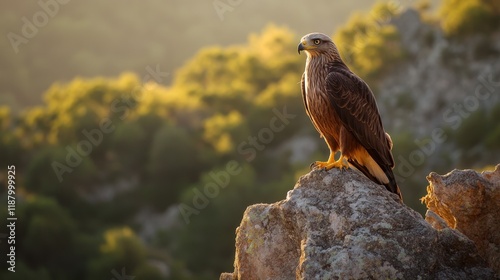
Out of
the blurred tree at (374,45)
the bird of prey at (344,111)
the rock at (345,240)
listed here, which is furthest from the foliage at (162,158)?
the rock at (345,240)

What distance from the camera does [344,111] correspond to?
38.9ft

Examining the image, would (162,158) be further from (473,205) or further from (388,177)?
(473,205)

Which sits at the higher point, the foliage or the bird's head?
the foliage

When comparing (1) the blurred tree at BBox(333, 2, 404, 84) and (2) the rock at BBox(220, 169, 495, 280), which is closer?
(2) the rock at BBox(220, 169, 495, 280)

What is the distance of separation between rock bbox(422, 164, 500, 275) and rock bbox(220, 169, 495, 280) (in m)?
0.80

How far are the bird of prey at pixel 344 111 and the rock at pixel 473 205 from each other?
37.9 inches

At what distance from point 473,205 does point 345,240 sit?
2.28m

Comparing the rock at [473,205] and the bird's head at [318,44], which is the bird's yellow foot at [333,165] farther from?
the bird's head at [318,44]

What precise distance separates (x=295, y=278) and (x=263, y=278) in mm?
413

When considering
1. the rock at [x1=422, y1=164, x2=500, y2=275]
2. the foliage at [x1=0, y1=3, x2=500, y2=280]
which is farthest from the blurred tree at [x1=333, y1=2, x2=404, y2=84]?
the rock at [x1=422, y1=164, x2=500, y2=275]

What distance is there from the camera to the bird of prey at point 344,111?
11.8 m

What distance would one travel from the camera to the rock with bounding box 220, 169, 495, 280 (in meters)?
8.99

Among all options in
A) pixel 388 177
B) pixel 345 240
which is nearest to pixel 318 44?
pixel 388 177

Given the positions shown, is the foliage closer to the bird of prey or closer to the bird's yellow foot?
the bird of prey
